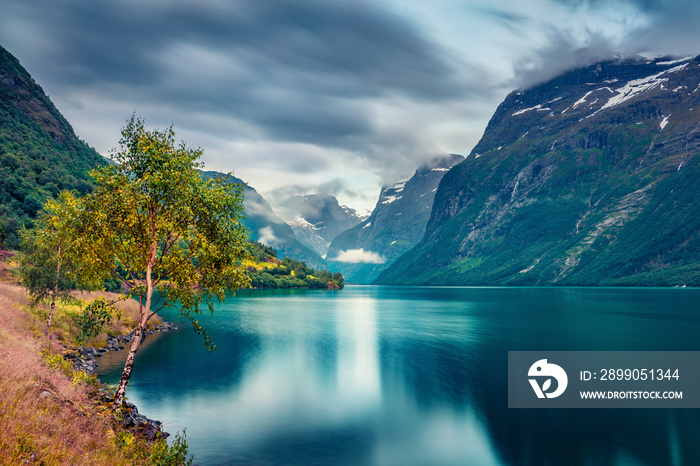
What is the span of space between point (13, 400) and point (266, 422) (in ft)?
65.1

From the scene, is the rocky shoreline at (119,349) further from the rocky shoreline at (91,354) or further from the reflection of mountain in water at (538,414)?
the reflection of mountain in water at (538,414)

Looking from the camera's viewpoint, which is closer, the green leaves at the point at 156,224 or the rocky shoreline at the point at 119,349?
the green leaves at the point at 156,224

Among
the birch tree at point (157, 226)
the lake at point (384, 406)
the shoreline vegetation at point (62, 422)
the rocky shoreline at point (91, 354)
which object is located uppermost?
→ the birch tree at point (157, 226)

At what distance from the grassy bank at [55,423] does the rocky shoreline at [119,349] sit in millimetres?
1456

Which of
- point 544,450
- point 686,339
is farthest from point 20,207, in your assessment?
point 686,339

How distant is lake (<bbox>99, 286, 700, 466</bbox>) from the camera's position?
26609mm

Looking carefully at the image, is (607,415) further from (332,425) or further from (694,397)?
(332,425)

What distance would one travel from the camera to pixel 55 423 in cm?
1661

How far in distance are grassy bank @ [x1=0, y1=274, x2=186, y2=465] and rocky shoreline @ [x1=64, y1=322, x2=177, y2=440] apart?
146cm

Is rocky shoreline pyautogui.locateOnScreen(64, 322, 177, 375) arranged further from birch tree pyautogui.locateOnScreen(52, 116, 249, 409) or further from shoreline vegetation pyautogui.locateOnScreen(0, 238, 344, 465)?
birch tree pyautogui.locateOnScreen(52, 116, 249, 409)

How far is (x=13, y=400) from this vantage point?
15.9 meters

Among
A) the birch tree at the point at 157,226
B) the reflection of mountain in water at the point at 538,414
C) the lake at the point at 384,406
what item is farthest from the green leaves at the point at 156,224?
the reflection of mountain in water at the point at 538,414

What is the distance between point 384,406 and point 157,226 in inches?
1041

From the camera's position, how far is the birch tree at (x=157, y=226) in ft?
75.3
